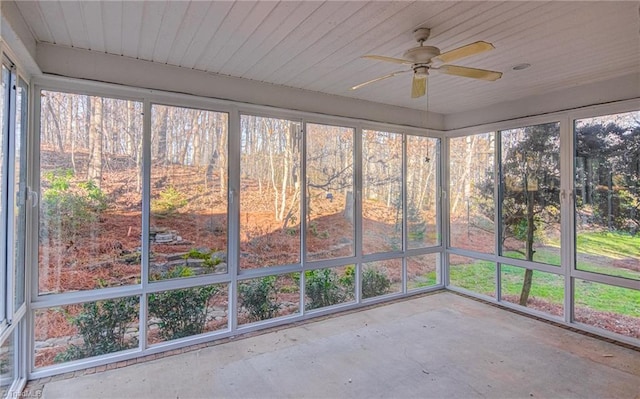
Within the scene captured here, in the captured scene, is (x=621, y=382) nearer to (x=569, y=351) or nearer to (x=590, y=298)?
(x=569, y=351)

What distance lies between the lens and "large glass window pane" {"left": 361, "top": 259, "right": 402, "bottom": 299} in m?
4.58

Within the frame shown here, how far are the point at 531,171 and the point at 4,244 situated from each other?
5205 millimetres

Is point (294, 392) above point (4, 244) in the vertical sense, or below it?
below

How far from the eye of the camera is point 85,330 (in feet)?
9.71

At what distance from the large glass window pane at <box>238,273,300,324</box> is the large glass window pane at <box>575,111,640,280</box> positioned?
3.24 m

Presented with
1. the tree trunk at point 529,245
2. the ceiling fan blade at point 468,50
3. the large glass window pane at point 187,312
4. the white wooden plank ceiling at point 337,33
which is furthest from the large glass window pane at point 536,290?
the large glass window pane at point 187,312

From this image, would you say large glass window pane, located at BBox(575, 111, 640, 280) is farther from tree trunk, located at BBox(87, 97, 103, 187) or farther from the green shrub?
tree trunk, located at BBox(87, 97, 103, 187)

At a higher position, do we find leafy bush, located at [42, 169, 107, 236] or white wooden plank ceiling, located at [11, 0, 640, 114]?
white wooden plank ceiling, located at [11, 0, 640, 114]

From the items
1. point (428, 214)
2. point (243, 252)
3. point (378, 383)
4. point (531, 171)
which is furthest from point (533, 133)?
point (243, 252)

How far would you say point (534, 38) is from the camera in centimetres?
253

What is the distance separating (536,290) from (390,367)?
98.2 inches

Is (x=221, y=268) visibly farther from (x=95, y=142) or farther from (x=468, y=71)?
(x=468, y=71)

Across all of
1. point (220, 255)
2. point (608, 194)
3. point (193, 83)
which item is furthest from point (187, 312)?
point (608, 194)

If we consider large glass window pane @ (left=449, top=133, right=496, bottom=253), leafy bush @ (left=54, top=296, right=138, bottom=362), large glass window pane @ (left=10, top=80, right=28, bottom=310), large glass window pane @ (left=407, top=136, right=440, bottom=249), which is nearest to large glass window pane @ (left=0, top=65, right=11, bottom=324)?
large glass window pane @ (left=10, top=80, right=28, bottom=310)
